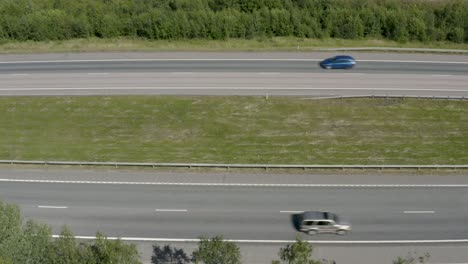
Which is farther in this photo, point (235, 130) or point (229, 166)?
point (235, 130)

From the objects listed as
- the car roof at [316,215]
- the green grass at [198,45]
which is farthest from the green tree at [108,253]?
the green grass at [198,45]

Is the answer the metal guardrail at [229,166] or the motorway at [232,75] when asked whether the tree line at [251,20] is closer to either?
the motorway at [232,75]

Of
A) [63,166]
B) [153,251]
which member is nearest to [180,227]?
[153,251]

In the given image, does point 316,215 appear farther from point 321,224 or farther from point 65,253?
point 65,253

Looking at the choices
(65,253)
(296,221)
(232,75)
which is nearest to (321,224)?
(296,221)

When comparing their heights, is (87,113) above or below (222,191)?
above

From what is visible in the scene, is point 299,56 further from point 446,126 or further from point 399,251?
point 399,251
